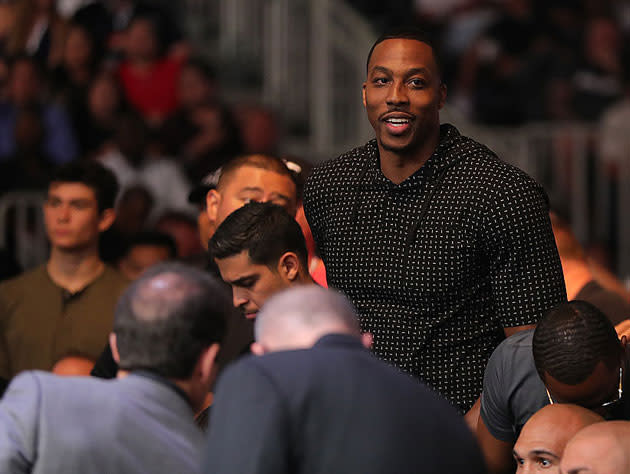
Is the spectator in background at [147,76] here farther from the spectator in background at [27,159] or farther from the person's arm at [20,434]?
the person's arm at [20,434]

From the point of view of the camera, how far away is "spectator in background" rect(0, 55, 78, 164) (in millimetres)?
8656

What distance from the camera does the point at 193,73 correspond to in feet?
29.7

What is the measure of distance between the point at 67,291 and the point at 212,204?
1009mm

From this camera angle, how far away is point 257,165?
4.84 m

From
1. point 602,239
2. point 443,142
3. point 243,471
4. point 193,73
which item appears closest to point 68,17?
point 193,73

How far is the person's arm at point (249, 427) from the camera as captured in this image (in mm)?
2301

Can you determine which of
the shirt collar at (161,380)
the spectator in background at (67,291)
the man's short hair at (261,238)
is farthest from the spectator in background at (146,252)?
the shirt collar at (161,380)

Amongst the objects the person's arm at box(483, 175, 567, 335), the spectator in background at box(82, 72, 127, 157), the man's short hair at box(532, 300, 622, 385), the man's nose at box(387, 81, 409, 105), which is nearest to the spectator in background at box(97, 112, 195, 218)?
the spectator in background at box(82, 72, 127, 157)

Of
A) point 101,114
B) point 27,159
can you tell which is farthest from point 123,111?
point 27,159

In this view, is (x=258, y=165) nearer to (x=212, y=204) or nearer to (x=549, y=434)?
Result: (x=212, y=204)

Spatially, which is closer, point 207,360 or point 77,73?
point 207,360

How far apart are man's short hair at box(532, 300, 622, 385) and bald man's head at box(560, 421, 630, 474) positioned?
0.25 m

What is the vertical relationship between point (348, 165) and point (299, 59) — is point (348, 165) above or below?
below

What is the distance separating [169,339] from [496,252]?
1.40 metres
